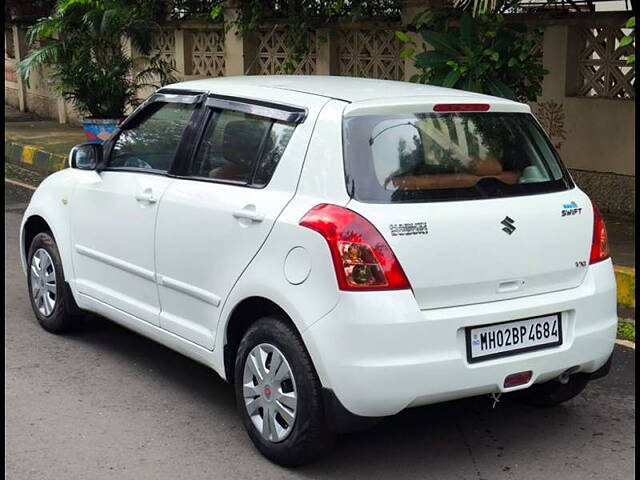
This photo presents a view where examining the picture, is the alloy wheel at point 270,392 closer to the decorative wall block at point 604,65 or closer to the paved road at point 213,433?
the paved road at point 213,433

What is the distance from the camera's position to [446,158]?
13.3ft

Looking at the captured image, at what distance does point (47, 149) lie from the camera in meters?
13.0

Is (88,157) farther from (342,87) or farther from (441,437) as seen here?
(441,437)

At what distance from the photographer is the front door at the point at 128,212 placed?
4.81m

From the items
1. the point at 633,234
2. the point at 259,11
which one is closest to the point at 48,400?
the point at 633,234

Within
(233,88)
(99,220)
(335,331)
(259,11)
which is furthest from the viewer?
(259,11)

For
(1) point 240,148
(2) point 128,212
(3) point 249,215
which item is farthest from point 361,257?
(2) point 128,212

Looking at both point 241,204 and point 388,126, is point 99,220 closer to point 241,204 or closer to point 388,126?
point 241,204

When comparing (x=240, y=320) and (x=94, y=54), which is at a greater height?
(x=94, y=54)

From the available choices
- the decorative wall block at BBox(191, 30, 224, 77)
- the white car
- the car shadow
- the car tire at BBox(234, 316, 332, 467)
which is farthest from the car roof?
the decorative wall block at BBox(191, 30, 224, 77)

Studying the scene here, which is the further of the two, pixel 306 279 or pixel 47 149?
pixel 47 149

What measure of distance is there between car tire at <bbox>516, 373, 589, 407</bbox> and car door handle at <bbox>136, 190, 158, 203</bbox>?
6.82 ft

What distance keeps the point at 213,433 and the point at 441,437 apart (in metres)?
1.04

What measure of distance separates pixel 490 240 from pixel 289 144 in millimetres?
959
